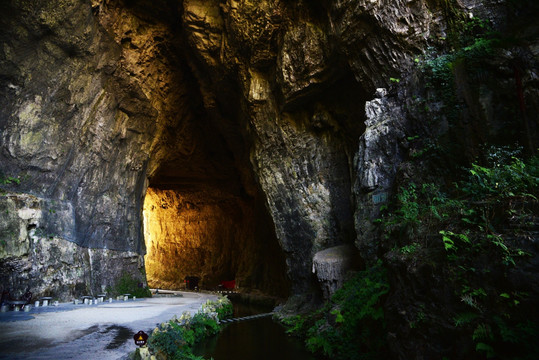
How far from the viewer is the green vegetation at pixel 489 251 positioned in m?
3.90

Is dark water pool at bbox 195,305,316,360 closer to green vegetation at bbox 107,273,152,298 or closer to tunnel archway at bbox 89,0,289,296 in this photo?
green vegetation at bbox 107,273,152,298

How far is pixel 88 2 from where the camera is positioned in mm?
12602

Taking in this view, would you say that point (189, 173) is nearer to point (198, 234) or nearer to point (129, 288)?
point (198, 234)

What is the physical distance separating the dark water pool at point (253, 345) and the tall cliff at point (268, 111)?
231 centimetres

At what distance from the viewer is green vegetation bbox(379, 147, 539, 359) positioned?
3.90 m

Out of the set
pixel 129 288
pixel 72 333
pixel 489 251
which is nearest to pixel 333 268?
pixel 489 251

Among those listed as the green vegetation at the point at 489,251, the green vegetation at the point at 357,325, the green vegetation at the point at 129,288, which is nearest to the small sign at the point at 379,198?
the green vegetation at the point at 357,325

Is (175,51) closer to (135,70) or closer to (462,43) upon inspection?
(135,70)

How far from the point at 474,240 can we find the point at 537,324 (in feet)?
3.97

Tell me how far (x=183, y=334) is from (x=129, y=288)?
882cm

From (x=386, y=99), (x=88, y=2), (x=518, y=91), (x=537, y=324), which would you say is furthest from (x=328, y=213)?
(x=88, y=2)

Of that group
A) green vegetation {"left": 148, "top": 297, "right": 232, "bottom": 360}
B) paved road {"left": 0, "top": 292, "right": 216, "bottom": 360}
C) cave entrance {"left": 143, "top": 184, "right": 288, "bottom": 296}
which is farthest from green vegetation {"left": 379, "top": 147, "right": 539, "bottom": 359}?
cave entrance {"left": 143, "top": 184, "right": 288, "bottom": 296}

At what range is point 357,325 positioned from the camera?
275 inches

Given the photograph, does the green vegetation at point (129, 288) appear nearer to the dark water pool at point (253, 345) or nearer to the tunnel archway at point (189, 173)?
the tunnel archway at point (189, 173)
